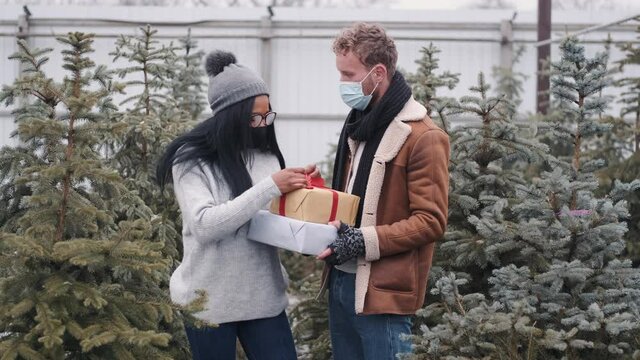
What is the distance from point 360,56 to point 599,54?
1609mm

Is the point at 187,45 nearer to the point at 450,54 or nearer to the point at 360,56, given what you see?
the point at 360,56

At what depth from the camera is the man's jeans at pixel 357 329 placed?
3383 millimetres

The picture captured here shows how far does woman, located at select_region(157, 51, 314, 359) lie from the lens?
11.3 ft

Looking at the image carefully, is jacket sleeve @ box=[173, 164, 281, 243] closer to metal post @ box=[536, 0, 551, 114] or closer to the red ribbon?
the red ribbon

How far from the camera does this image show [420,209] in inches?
129

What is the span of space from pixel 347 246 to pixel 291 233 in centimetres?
22

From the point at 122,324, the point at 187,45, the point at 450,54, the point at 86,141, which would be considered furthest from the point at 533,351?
the point at 450,54

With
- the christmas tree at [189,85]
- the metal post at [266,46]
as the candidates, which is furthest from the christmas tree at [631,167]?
the metal post at [266,46]

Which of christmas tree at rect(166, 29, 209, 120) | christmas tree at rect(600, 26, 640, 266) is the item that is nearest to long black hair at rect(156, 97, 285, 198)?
christmas tree at rect(600, 26, 640, 266)

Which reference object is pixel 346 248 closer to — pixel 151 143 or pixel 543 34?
pixel 151 143

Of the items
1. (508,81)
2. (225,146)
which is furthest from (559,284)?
(508,81)

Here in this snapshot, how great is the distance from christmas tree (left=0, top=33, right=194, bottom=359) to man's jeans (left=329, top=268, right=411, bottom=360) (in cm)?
63

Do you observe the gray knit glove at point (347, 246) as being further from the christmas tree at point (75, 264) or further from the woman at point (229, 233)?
the christmas tree at point (75, 264)

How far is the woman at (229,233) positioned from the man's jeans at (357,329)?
0.73ft
